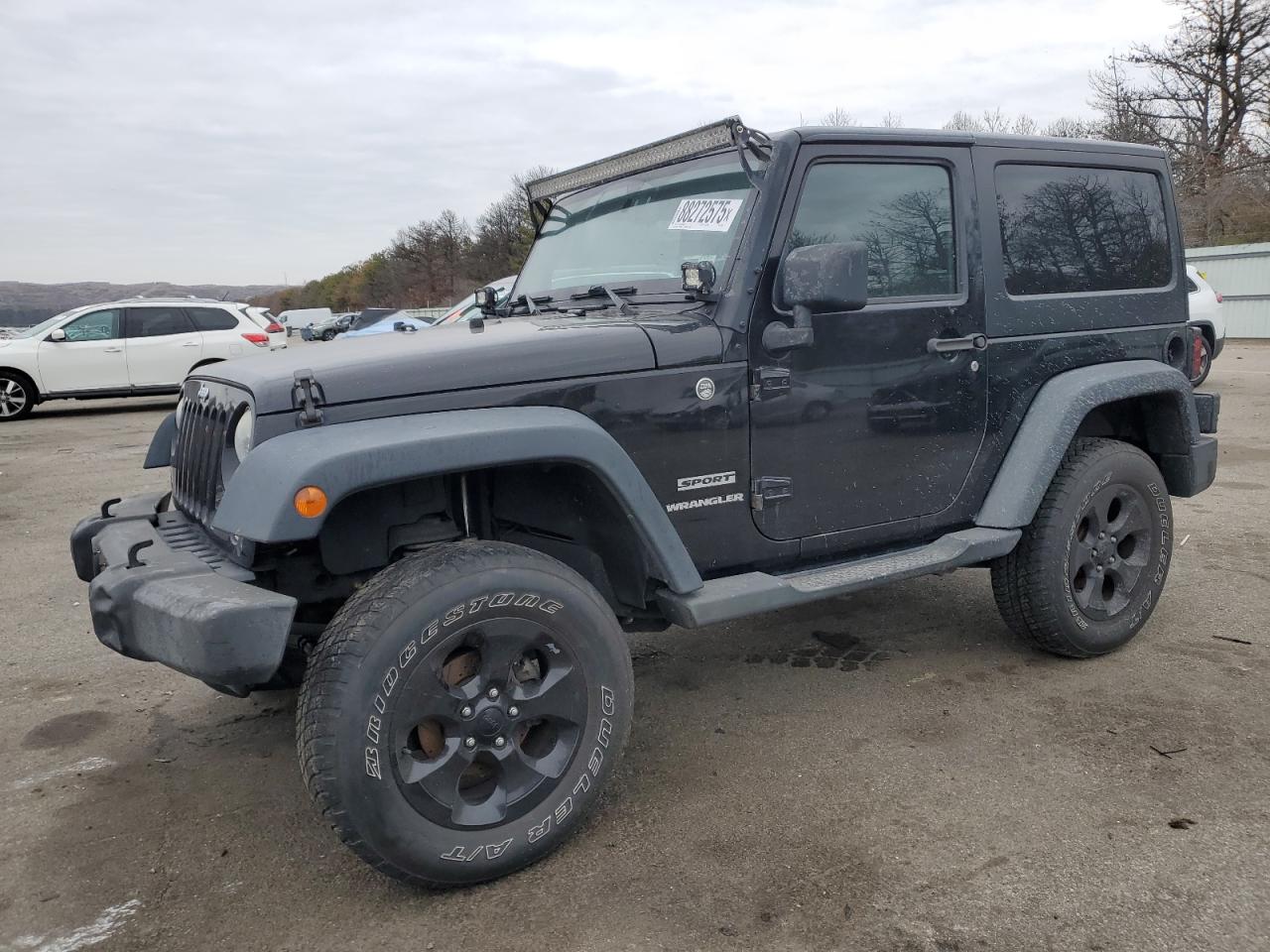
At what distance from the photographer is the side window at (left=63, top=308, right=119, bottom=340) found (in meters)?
14.3

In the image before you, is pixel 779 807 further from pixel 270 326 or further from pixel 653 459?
pixel 270 326

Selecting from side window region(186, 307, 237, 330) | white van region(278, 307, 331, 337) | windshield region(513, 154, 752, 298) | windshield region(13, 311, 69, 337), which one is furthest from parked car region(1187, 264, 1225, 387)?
white van region(278, 307, 331, 337)

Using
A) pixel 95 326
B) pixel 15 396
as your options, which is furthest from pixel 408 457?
pixel 15 396

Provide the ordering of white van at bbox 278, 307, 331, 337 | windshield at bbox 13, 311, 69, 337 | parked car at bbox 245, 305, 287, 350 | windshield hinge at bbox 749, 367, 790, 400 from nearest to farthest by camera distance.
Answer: windshield hinge at bbox 749, 367, 790, 400 < windshield at bbox 13, 311, 69, 337 < parked car at bbox 245, 305, 287, 350 < white van at bbox 278, 307, 331, 337

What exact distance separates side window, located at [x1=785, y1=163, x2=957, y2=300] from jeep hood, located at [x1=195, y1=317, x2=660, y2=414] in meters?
0.73

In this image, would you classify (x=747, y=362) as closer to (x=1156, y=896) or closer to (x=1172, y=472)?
(x=1156, y=896)

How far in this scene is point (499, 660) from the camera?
2539 millimetres

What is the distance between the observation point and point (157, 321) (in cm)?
1464

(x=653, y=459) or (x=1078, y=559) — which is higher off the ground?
(x=653, y=459)

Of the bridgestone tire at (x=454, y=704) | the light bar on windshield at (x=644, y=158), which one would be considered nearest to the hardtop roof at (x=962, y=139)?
the light bar on windshield at (x=644, y=158)

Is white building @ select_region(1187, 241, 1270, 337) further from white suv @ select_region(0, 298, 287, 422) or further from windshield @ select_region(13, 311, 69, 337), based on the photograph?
windshield @ select_region(13, 311, 69, 337)

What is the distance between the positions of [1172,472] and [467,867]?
341 centimetres

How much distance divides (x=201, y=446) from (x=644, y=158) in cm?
184

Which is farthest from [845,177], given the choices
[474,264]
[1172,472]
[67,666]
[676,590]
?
[474,264]
